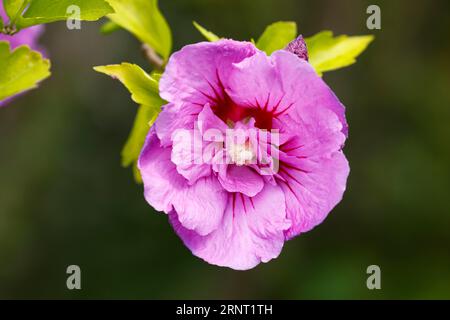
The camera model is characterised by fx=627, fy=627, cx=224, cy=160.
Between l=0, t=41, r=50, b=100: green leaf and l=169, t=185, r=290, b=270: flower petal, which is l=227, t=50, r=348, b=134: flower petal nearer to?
l=169, t=185, r=290, b=270: flower petal

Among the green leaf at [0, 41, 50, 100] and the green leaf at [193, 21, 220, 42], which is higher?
the green leaf at [193, 21, 220, 42]

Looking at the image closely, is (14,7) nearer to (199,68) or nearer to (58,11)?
(58,11)

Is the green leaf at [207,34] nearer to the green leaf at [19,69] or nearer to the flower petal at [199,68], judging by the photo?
the flower petal at [199,68]

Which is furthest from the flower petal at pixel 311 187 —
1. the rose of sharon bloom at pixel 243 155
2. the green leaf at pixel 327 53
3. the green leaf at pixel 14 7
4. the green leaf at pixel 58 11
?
the green leaf at pixel 14 7

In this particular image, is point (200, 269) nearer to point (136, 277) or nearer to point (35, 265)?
point (136, 277)

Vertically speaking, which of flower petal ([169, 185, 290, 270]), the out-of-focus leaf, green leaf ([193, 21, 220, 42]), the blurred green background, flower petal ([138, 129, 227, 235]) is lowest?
flower petal ([169, 185, 290, 270])

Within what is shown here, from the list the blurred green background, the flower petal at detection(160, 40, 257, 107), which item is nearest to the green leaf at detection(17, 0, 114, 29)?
the flower petal at detection(160, 40, 257, 107)

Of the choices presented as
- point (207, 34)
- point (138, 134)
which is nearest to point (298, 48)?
point (207, 34)
